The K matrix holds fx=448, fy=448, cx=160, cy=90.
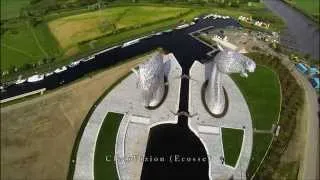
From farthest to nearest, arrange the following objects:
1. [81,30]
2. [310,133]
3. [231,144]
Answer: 1. [81,30]
2. [310,133]
3. [231,144]

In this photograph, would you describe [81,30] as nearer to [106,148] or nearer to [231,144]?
[106,148]

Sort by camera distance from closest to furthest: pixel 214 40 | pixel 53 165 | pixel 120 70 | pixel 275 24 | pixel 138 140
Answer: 1. pixel 53 165
2. pixel 138 140
3. pixel 120 70
4. pixel 214 40
5. pixel 275 24

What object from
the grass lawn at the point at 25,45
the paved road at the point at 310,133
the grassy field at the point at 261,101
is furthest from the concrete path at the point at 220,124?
the grass lawn at the point at 25,45

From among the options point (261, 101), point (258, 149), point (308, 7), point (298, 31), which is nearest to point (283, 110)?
point (261, 101)

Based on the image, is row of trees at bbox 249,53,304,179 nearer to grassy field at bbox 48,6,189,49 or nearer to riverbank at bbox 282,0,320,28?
riverbank at bbox 282,0,320,28

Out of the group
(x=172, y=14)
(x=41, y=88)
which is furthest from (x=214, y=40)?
(x=41, y=88)

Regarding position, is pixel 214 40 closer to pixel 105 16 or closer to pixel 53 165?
pixel 105 16
